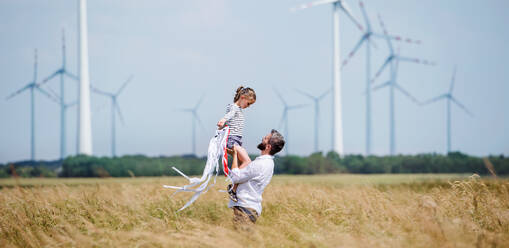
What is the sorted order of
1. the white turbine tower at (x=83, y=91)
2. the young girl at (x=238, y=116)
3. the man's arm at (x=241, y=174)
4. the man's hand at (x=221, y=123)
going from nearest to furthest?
1. the man's arm at (x=241, y=174)
2. the man's hand at (x=221, y=123)
3. the young girl at (x=238, y=116)
4. the white turbine tower at (x=83, y=91)

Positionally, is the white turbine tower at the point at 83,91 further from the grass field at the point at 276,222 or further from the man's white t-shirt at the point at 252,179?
the man's white t-shirt at the point at 252,179

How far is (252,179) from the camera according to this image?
323 inches

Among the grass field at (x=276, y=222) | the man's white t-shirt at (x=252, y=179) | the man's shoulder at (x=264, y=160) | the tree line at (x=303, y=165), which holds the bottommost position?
the tree line at (x=303, y=165)

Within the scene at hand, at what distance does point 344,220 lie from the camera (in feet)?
36.4

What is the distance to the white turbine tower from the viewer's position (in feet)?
172

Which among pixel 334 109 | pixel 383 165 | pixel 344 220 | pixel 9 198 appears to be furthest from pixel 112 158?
pixel 344 220

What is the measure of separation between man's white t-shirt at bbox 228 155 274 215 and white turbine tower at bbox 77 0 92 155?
48425mm

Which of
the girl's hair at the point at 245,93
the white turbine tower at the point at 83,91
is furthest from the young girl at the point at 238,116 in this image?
the white turbine tower at the point at 83,91

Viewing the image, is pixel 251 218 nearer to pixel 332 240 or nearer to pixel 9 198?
pixel 332 240

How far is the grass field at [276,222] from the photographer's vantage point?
7.76m

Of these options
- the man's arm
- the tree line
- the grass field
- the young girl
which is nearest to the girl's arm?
the young girl

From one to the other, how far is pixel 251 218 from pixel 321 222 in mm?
2591

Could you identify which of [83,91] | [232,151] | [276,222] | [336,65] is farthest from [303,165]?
[232,151]

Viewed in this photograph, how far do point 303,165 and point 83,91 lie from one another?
98.2ft
